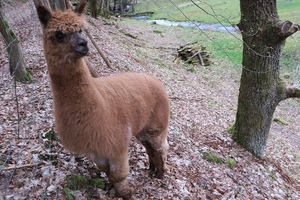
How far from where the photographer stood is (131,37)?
19469mm

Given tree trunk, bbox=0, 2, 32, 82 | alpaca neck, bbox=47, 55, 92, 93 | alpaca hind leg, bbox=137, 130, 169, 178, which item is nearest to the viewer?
alpaca neck, bbox=47, 55, 92, 93

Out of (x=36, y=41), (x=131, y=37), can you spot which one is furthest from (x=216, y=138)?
(x=131, y=37)

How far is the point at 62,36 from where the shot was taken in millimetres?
2869

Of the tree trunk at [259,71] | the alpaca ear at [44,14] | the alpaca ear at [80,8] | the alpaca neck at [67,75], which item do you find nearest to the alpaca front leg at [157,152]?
the alpaca neck at [67,75]

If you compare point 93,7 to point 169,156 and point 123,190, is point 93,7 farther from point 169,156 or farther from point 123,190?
point 123,190

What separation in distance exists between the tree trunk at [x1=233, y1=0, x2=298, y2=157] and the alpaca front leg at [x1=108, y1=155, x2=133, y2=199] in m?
3.32

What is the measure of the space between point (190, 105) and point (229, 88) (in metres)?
5.57

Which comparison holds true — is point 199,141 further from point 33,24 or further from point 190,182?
point 33,24

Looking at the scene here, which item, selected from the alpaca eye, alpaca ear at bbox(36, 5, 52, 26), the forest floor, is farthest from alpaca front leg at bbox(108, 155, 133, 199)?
alpaca ear at bbox(36, 5, 52, 26)

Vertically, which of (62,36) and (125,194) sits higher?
(62,36)

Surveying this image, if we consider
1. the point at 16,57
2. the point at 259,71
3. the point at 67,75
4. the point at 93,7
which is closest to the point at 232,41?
the point at 93,7

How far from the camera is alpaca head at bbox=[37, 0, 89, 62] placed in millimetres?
2840

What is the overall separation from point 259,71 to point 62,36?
4736 millimetres

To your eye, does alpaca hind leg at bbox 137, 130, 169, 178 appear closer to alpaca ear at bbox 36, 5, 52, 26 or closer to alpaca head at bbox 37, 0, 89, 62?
alpaca head at bbox 37, 0, 89, 62
